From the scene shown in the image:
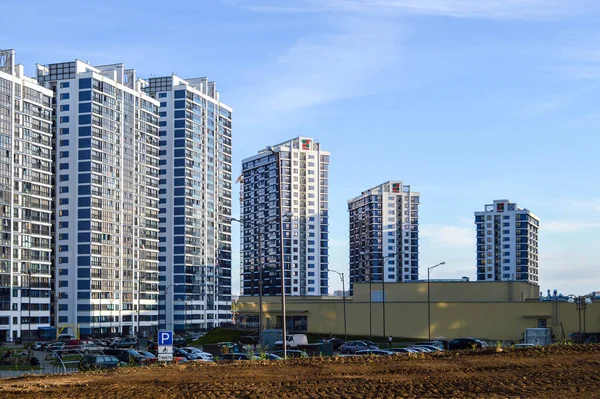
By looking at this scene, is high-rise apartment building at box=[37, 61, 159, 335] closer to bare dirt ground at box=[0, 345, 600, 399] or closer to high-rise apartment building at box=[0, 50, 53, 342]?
high-rise apartment building at box=[0, 50, 53, 342]

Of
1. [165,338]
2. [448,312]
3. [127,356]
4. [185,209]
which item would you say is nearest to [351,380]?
[165,338]

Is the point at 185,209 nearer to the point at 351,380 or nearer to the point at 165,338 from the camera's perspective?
the point at 165,338

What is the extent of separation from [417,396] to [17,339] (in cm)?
12002

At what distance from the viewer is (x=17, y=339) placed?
130 meters

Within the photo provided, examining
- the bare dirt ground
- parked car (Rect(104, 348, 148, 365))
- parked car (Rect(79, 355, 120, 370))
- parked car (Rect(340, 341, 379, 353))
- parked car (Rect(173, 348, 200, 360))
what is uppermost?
the bare dirt ground

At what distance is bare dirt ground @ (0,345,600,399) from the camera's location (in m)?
23.8

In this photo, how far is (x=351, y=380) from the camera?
1037 inches

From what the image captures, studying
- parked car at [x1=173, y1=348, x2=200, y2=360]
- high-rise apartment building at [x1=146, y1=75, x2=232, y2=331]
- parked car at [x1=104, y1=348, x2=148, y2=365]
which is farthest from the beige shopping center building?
high-rise apartment building at [x1=146, y1=75, x2=232, y2=331]

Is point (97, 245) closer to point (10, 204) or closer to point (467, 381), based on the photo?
point (10, 204)

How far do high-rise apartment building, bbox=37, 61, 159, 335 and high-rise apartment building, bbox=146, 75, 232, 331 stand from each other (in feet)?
47.6

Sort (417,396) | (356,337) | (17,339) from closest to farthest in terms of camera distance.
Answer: (417,396), (356,337), (17,339)

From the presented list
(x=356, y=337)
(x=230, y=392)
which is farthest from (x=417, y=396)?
(x=356, y=337)

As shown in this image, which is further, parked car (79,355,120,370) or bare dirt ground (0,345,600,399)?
parked car (79,355,120,370)

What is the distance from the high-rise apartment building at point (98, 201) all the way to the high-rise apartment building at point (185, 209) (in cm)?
1449
